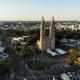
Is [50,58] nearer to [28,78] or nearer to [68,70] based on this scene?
[68,70]

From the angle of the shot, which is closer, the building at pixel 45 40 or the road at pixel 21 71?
the road at pixel 21 71

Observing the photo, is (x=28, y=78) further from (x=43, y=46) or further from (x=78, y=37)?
(x=78, y=37)

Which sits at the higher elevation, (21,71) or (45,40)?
(45,40)

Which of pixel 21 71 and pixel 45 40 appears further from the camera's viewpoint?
pixel 45 40

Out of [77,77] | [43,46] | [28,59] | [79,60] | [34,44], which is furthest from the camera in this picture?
[34,44]

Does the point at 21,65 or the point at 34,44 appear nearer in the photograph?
the point at 21,65


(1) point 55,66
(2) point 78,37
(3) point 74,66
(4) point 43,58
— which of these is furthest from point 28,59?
(2) point 78,37

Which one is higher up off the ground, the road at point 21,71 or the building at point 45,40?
the building at point 45,40

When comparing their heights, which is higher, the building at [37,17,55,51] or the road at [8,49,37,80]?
the building at [37,17,55,51]

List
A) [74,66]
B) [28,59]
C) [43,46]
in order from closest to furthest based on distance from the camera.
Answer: [74,66]
[28,59]
[43,46]

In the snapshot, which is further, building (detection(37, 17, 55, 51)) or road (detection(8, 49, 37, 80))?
building (detection(37, 17, 55, 51))
